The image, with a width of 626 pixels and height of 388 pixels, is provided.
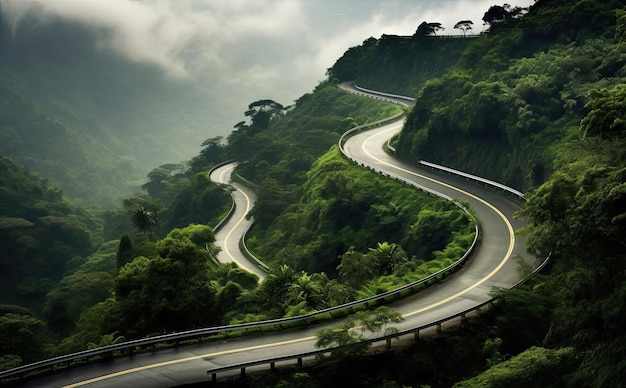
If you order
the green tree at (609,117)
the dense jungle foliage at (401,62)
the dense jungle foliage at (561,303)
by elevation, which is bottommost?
the dense jungle foliage at (561,303)

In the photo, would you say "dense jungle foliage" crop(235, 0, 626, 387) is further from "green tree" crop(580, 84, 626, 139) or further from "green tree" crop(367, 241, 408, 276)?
"green tree" crop(367, 241, 408, 276)

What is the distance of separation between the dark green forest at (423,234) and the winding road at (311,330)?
74.3 inches

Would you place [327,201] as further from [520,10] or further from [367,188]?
[520,10]

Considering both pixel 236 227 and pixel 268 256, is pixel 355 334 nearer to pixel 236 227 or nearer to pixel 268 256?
pixel 268 256

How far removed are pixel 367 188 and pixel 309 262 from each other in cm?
1083

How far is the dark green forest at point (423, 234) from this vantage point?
26594 mm

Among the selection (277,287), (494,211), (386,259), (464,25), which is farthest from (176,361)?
(464,25)

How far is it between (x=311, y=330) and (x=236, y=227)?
160ft

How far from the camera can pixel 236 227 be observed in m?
78.1

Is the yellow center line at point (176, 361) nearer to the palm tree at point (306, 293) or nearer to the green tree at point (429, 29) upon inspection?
the palm tree at point (306, 293)

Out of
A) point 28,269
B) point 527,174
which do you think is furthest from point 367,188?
point 28,269

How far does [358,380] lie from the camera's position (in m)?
26.2

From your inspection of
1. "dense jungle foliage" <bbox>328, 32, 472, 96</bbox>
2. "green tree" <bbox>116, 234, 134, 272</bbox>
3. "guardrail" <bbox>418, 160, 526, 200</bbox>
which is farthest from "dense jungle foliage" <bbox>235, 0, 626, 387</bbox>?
"dense jungle foliage" <bbox>328, 32, 472, 96</bbox>

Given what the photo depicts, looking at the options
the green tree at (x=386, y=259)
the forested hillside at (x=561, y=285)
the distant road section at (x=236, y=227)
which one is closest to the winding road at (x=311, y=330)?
the forested hillside at (x=561, y=285)
